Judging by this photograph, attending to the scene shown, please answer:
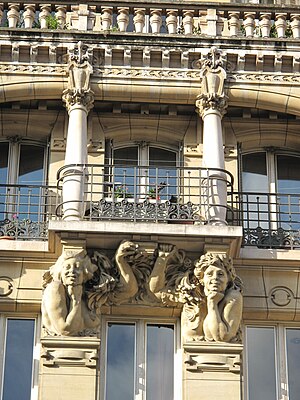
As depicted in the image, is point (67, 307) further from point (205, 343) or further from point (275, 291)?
point (275, 291)

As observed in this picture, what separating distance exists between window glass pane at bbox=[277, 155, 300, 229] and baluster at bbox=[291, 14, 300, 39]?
7.30ft

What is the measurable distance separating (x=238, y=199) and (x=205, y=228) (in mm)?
2187

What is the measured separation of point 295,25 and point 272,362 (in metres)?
6.45

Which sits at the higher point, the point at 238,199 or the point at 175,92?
the point at 175,92

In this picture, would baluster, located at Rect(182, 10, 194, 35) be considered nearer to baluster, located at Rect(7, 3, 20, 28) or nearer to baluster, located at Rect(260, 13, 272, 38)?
baluster, located at Rect(260, 13, 272, 38)

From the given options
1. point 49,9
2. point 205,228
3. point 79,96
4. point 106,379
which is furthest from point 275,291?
point 49,9

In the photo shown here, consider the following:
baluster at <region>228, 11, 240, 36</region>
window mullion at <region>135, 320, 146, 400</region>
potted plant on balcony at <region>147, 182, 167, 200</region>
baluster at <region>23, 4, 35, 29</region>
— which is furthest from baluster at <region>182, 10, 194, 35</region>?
window mullion at <region>135, 320, 146, 400</region>

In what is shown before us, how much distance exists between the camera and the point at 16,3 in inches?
930

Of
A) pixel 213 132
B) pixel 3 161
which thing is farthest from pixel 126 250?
pixel 3 161

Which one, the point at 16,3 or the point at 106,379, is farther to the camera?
the point at 16,3

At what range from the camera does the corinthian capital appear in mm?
22531

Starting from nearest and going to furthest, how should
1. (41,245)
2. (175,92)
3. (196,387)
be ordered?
1. (196,387)
2. (41,245)
3. (175,92)

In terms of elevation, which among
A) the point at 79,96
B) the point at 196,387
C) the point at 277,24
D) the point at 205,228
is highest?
the point at 277,24

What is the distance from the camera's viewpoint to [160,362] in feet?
68.3
